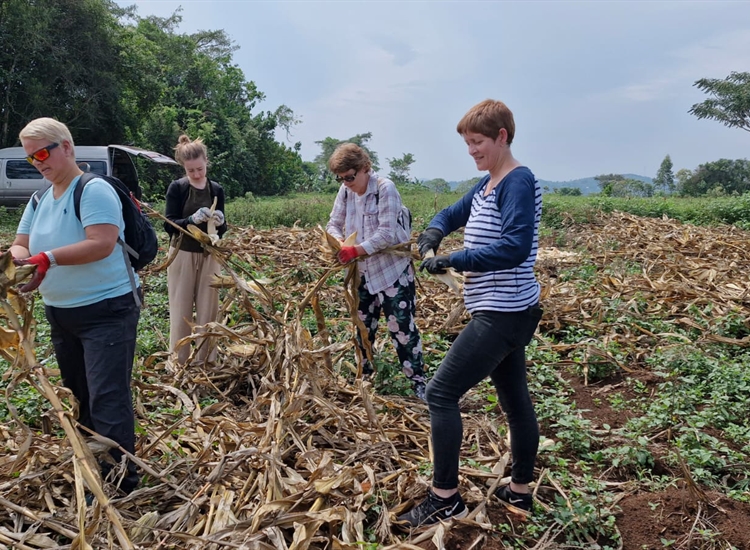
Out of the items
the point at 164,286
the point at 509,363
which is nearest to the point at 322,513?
the point at 509,363

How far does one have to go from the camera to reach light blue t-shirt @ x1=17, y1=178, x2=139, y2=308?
7.68 feet

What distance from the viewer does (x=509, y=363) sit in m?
2.41

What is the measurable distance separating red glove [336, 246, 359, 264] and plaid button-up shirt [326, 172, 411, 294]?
2.5 inches

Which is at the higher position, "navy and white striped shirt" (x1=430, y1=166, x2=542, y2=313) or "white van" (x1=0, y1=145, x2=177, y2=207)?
"white van" (x1=0, y1=145, x2=177, y2=207)

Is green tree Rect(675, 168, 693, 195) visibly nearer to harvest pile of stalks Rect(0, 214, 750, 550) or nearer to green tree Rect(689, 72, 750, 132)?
green tree Rect(689, 72, 750, 132)

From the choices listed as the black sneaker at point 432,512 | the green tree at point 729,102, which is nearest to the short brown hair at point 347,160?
the black sneaker at point 432,512

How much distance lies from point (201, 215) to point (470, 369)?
227 cm

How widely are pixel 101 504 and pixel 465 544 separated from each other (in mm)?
1262

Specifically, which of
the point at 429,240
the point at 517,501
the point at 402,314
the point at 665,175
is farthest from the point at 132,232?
the point at 665,175

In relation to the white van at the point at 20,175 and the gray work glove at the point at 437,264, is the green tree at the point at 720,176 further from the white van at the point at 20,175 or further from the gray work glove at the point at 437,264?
the gray work glove at the point at 437,264

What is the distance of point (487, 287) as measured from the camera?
229 centimetres

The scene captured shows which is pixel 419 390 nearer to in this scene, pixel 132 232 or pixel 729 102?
pixel 132 232

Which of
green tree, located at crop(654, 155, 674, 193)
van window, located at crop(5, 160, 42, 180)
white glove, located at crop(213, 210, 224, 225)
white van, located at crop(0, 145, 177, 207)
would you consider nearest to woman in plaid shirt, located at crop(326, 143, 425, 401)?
white glove, located at crop(213, 210, 224, 225)

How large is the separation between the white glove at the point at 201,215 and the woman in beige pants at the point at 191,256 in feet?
0.04
